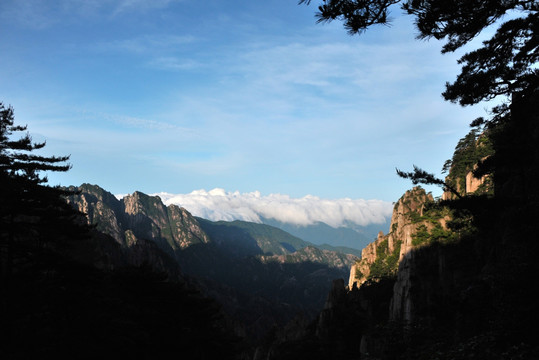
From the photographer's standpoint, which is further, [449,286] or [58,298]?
[449,286]

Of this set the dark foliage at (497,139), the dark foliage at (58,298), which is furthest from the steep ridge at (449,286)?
the dark foliage at (58,298)

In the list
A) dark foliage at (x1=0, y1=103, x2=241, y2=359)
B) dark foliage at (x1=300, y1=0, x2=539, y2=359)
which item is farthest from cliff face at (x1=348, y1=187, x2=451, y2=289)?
dark foliage at (x1=300, y1=0, x2=539, y2=359)

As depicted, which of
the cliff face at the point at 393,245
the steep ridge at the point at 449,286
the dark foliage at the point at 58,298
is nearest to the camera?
the steep ridge at the point at 449,286

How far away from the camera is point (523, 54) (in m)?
9.78

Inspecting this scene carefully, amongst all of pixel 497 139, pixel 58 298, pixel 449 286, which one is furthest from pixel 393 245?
pixel 58 298

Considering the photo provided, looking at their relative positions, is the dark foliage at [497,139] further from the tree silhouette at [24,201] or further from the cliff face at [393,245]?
Answer: the cliff face at [393,245]

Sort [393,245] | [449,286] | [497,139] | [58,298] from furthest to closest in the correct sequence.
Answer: [393,245] → [449,286] → [58,298] → [497,139]

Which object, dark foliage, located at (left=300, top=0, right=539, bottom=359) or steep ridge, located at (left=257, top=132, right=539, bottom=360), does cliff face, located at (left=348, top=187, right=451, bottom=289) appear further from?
dark foliage, located at (left=300, top=0, right=539, bottom=359)

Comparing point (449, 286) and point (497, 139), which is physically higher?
point (497, 139)

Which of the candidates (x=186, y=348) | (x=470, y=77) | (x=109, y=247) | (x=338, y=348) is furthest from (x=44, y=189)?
(x=109, y=247)

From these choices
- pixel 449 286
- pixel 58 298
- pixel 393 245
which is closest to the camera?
pixel 58 298

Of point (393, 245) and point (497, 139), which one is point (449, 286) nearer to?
point (497, 139)

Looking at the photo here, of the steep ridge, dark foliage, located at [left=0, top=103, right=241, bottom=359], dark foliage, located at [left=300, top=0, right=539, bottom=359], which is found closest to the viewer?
dark foliage, located at [left=300, top=0, right=539, bottom=359]

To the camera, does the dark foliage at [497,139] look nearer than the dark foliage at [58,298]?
Yes
